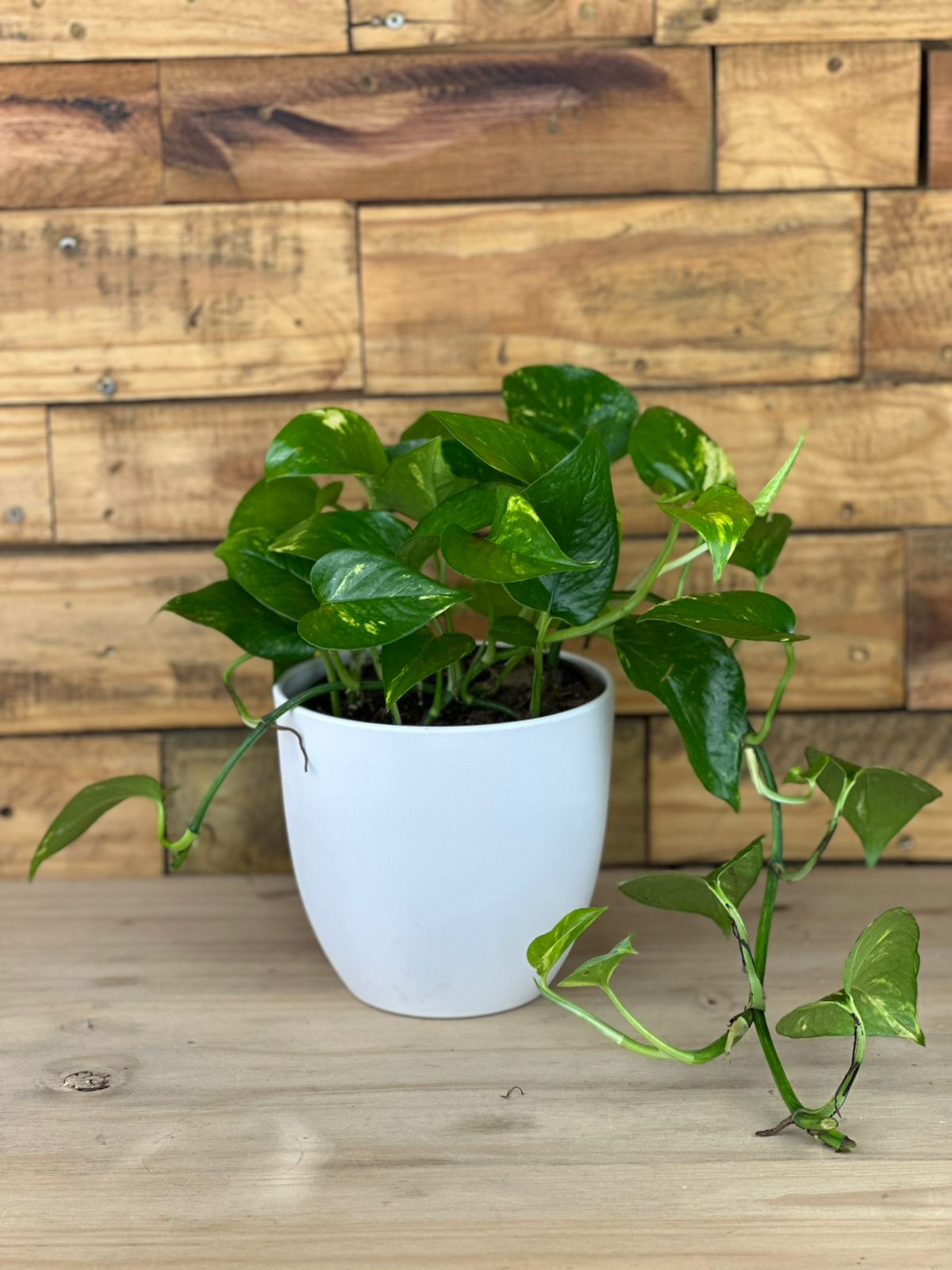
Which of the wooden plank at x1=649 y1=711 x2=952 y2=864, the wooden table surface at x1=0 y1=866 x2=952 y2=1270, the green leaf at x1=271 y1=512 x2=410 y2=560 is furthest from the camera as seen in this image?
the wooden plank at x1=649 y1=711 x2=952 y2=864

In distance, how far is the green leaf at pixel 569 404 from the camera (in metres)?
0.86

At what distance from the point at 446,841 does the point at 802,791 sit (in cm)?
43

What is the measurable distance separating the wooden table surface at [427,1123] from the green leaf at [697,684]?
0.18 m

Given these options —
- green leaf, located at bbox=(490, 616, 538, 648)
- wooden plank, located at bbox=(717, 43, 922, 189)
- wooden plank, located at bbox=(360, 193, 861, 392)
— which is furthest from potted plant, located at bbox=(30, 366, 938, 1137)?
wooden plank, located at bbox=(717, 43, 922, 189)

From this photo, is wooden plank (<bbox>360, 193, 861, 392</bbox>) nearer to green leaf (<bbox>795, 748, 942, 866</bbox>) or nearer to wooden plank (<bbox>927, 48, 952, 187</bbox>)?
wooden plank (<bbox>927, 48, 952, 187</bbox>)

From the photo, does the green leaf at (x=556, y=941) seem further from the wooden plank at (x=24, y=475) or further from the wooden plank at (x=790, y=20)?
the wooden plank at (x=790, y=20)

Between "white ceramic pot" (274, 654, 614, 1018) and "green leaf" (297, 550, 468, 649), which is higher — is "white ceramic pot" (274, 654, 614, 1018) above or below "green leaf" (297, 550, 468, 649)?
below

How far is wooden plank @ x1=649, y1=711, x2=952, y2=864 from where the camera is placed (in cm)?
107

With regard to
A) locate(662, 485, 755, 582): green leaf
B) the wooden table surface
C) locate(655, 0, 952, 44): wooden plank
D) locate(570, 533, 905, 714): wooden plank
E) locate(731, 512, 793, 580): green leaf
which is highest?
locate(655, 0, 952, 44): wooden plank

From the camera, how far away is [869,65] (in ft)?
3.23

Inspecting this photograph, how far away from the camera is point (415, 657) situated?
73cm

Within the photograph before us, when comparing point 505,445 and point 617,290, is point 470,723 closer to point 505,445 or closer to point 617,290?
point 505,445

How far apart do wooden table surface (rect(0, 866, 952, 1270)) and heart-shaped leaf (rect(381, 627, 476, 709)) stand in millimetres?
200

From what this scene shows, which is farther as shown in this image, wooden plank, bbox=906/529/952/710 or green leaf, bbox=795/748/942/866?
wooden plank, bbox=906/529/952/710
